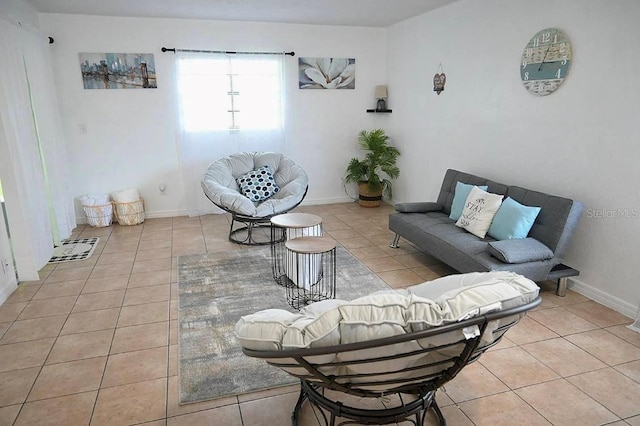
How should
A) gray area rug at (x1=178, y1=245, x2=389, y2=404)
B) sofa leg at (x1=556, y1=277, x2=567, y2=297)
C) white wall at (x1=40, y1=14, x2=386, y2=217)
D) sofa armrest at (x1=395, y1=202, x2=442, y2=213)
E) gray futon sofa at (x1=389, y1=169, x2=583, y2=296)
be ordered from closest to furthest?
gray area rug at (x1=178, y1=245, x2=389, y2=404) → gray futon sofa at (x1=389, y1=169, x2=583, y2=296) → sofa leg at (x1=556, y1=277, x2=567, y2=297) → sofa armrest at (x1=395, y1=202, x2=442, y2=213) → white wall at (x1=40, y1=14, x2=386, y2=217)

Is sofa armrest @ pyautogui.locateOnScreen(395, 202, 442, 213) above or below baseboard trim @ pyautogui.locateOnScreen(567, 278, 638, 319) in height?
above

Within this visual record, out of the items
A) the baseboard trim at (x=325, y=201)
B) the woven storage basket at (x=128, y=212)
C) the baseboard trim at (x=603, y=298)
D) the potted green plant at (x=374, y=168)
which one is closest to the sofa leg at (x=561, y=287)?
the baseboard trim at (x=603, y=298)

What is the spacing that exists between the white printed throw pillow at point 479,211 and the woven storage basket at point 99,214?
4.15 m

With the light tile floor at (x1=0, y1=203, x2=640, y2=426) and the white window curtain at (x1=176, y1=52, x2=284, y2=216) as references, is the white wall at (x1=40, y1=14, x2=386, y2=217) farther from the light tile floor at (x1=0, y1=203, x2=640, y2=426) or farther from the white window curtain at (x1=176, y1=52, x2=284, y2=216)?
the light tile floor at (x1=0, y1=203, x2=640, y2=426)

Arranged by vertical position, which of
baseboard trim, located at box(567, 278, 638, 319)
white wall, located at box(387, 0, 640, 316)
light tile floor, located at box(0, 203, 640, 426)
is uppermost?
white wall, located at box(387, 0, 640, 316)

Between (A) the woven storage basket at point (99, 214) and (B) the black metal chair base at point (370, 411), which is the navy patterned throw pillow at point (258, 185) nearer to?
(A) the woven storage basket at point (99, 214)

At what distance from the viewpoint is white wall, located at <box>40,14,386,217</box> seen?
197 inches

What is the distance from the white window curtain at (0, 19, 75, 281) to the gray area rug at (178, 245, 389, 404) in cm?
131

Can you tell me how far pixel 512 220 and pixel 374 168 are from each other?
2.82 metres

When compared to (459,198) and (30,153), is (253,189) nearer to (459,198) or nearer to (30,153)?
(30,153)

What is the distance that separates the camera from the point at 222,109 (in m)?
5.56

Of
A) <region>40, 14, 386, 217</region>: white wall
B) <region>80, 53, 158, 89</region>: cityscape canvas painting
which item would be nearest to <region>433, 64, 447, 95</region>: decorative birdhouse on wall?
<region>40, 14, 386, 217</region>: white wall

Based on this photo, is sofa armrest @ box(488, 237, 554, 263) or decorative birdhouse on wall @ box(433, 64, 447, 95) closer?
sofa armrest @ box(488, 237, 554, 263)

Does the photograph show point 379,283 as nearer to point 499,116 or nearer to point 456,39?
point 499,116
